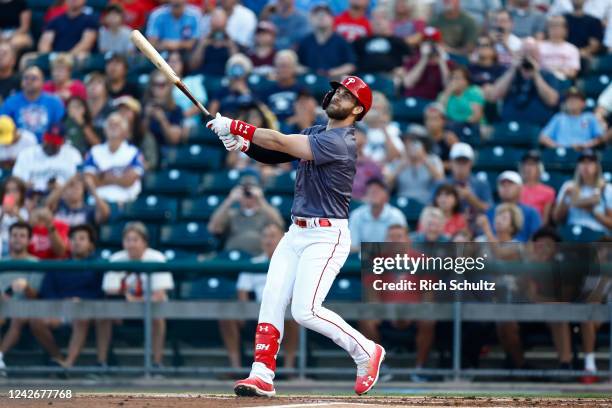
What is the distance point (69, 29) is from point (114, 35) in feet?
1.96

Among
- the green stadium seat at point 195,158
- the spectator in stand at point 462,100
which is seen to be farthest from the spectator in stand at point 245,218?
the spectator in stand at point 462,100

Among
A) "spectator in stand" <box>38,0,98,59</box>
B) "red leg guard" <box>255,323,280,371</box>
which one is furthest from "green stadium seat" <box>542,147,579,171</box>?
"red leg guard" <box>255,323,280,371</box>

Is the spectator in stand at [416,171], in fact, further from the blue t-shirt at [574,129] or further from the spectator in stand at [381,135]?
the blue t-shirt at [574,129]

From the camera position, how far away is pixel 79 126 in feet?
40.9

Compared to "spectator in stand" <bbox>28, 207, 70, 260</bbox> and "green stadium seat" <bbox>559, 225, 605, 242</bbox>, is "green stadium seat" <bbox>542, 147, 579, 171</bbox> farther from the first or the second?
"spectator in stand" <bbox>28, 207, 70, 260</bbox>

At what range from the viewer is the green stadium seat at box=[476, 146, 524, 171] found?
11.9m

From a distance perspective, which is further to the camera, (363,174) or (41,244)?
(363,174)

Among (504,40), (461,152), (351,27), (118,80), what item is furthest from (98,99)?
(504,40)

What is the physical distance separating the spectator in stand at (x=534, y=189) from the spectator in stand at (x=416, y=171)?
0.75 m

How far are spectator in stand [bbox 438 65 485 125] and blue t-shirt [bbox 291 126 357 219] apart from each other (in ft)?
16.9

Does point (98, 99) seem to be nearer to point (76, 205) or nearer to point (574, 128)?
point (76, 205)

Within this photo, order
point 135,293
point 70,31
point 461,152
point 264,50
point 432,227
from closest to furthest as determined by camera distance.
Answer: point 135,293 < point 432,227 < point 461,152 < point 264,50 < point 70,31

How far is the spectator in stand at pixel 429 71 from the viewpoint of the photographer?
41.5 feet

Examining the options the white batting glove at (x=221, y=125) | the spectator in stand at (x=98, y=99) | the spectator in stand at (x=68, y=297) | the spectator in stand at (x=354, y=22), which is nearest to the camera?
the white batting glove at (x=221, y=125)
